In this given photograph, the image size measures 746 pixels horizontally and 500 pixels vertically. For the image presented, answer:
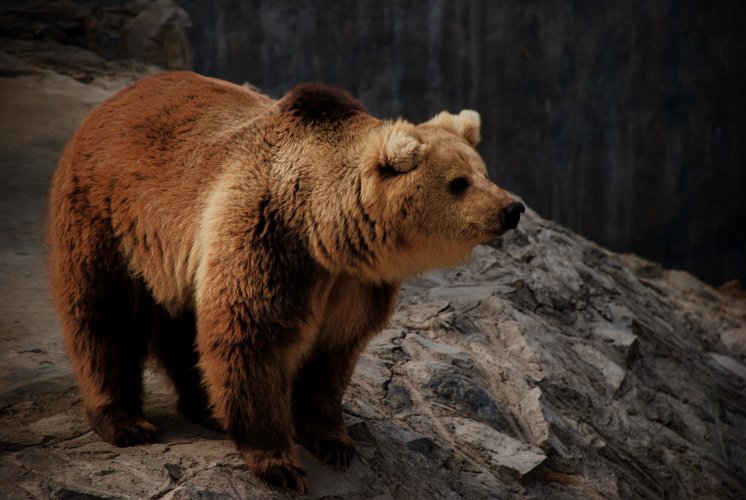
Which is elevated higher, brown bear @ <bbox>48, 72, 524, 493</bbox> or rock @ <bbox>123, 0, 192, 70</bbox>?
rock @ <bbox>123, 0, 192, 70</bbox>

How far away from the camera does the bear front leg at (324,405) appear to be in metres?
3.11

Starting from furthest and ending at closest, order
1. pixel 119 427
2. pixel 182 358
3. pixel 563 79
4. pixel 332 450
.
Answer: pixel 563 79 < pixel 182 358 < pixel 332 450 < pixel 119 427

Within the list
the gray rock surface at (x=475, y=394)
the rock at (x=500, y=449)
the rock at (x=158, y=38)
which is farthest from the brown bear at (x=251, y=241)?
the rock at (x=158, y=38)

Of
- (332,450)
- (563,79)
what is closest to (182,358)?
(332,450)

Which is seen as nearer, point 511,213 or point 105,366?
point 511,213

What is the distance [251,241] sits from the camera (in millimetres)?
2717

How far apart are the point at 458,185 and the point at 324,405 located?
1.20m

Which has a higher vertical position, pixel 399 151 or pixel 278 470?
pixel 399 151

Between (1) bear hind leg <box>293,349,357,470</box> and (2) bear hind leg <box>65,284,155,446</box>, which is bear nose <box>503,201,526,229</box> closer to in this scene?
(1) bear hind leg <box>293,349,357,470</box>

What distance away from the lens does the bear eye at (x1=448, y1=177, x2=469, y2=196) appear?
2.70 m

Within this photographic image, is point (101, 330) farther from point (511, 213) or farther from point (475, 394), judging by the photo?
point (475, 394)

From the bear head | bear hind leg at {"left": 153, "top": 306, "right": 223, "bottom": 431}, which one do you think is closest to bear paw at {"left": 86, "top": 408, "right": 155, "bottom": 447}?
bear hind leg at {"left": 153, "top": 306, "right": 223, "bottom": 431}

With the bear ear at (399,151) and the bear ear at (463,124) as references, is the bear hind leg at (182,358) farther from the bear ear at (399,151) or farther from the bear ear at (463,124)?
the bear ear at (463,124)

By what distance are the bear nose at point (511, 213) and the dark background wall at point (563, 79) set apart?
8.52 meters
